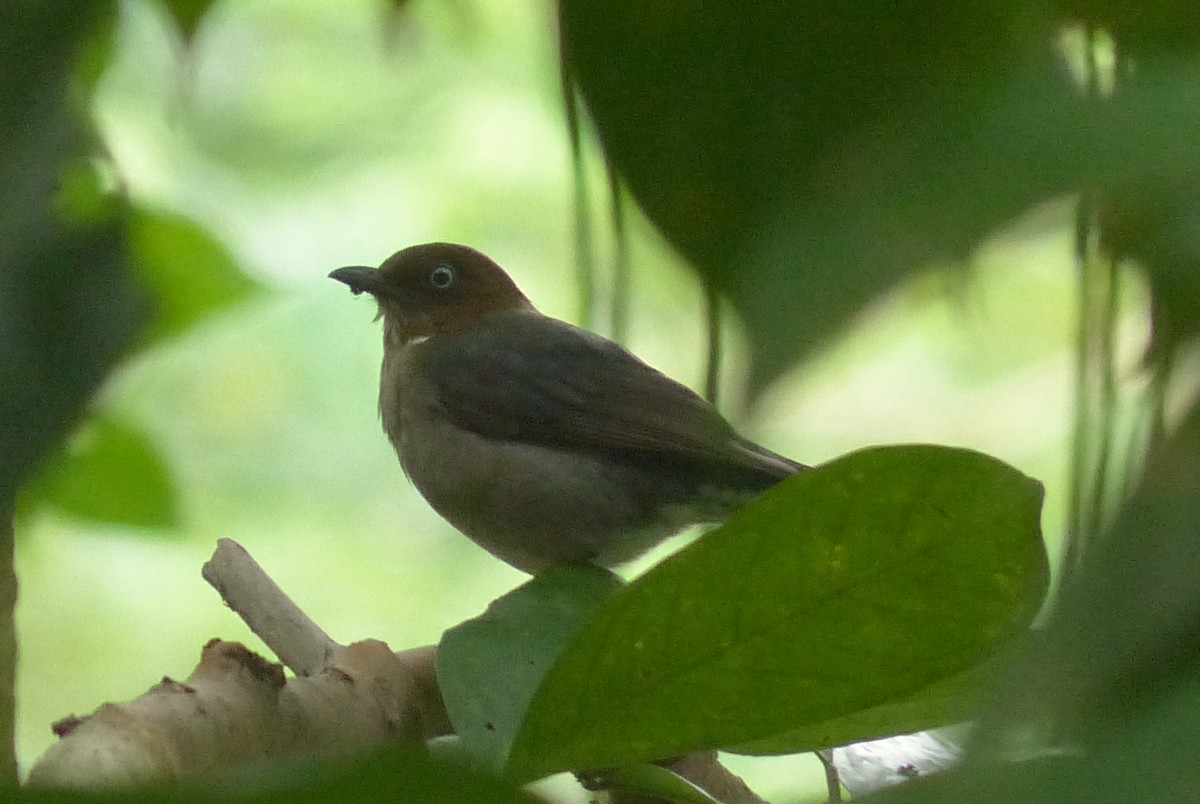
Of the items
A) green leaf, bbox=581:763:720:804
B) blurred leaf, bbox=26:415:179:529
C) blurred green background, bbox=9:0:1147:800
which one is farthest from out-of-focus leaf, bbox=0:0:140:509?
blurred green background, bbox=9:0:1147:800

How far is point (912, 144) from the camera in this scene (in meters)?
0.72

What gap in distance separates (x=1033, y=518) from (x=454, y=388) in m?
3.29

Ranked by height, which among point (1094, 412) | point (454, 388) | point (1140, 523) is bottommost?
point (1140, 523)

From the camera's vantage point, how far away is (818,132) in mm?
759

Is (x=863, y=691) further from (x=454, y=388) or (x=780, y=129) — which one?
(x=454, y=388)

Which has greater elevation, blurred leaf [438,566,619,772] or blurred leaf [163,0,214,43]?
blurred leaf [163,0,214,43]

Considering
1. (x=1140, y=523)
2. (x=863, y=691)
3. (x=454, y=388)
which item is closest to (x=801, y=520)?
(x=863, y=691)

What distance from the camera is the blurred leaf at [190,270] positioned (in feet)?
7.61

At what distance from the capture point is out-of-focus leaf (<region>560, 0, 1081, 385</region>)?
665mm

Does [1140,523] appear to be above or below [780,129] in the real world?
below

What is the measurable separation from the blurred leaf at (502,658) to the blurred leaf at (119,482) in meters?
0.86

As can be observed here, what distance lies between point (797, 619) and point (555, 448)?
294cm

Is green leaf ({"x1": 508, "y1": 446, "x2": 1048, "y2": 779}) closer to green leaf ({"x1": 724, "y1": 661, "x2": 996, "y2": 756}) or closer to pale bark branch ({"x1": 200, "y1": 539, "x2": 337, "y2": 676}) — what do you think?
green leaf ({"x1": 724, "y1": 661, "x2": 996, "y2": 756})

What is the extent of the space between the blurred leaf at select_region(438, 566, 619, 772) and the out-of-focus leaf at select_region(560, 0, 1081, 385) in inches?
29.2
